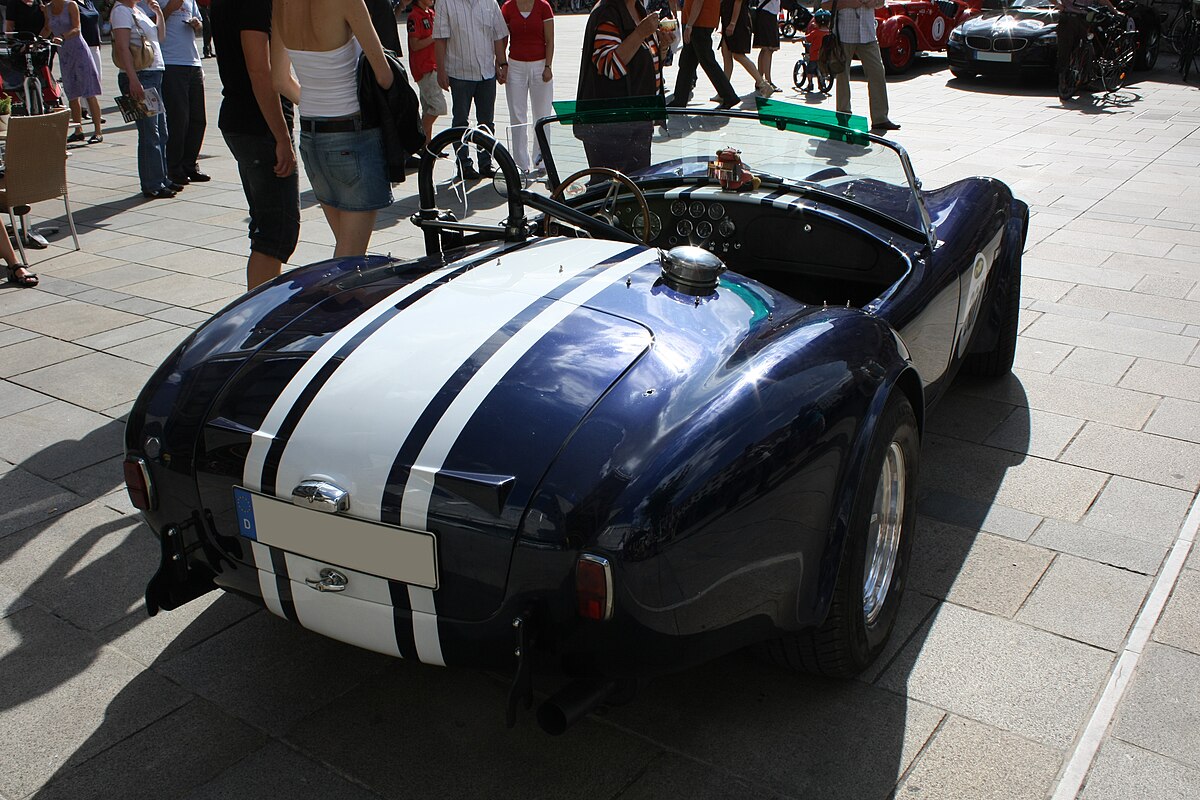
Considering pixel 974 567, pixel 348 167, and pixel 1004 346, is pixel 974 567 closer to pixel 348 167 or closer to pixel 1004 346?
pixel 1004 346

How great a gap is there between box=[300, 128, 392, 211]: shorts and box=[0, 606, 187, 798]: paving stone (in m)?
2.40

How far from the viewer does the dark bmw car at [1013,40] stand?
13609 millimetres

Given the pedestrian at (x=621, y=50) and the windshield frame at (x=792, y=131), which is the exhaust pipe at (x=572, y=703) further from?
the pedestrian at (x=621, y=50)

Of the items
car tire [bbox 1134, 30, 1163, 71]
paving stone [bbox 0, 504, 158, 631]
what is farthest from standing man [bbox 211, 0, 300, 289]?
car tire [bbox 1134, 30, 1163, 71]

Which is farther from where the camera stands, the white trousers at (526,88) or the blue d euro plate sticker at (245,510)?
the white trousers at (526,88)

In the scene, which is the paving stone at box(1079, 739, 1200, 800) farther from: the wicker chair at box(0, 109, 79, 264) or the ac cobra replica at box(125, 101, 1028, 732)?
the wicker chair at box(0, 109, 79, 264)

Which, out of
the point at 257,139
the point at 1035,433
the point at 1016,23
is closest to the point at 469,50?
the point at 257,139

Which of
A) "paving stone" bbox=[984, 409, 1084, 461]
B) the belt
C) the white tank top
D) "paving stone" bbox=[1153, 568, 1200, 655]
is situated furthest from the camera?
the belt

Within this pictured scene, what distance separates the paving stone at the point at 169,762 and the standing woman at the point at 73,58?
31.5 ft

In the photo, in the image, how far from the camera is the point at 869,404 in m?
2.52

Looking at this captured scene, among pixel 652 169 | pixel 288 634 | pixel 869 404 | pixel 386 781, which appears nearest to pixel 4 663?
pixel 288 634

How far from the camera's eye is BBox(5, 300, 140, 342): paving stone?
5.48 m

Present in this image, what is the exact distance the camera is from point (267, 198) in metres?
4.96

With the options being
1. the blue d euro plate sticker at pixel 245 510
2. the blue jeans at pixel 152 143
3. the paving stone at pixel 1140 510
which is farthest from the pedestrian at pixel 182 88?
the paving stone at pixel 1140 510
